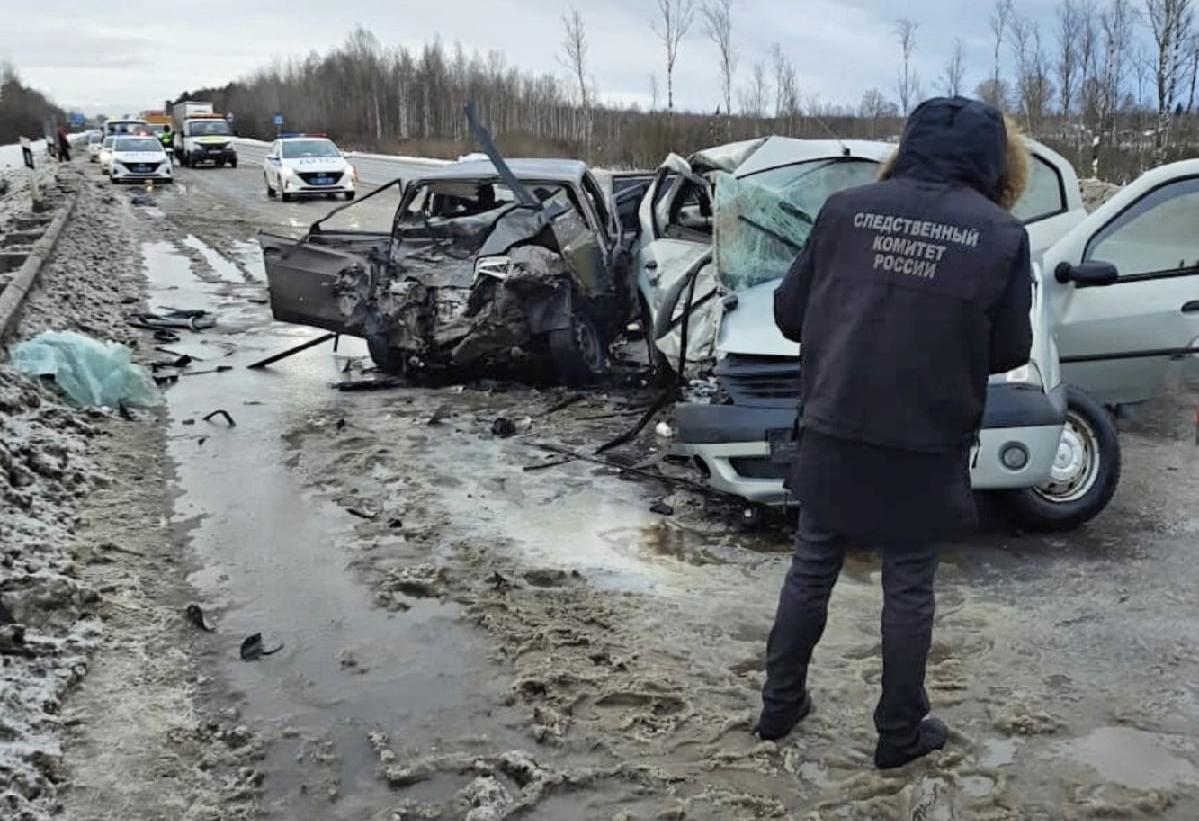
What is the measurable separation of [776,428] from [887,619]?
1.88m

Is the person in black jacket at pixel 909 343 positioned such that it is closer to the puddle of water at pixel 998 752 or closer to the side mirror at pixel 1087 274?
the puddle of water at pixel 998 752

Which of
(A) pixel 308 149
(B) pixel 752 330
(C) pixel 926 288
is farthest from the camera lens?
(A) pixel 308 149

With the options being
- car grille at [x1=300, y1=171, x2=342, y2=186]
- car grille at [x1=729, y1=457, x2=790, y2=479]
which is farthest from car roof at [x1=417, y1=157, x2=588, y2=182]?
car grille at [x1=300, y1=171, x2=342, y2=186]

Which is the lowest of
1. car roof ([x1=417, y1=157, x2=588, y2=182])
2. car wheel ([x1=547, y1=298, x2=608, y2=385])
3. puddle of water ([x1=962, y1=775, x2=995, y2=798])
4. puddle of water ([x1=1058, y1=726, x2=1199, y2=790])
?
puddle of water ([x1=1058, y1=726, x2=1199, y2=790])

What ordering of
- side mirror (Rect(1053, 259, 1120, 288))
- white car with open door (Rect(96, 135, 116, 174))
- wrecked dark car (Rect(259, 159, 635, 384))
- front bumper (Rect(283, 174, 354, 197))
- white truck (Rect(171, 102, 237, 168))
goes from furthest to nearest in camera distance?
white truck (Rect(171, 102, 237, 168)), white car with open door (Rect(96, 135, 116, 174)), front bumper (Rect(283, 174, 354, 197)), wrecked dark car (Rect(259, 159, 635, 384)), side mirror (Rect(1053, 259, 1120, 288))

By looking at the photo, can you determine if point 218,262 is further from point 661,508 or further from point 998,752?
point 998,752

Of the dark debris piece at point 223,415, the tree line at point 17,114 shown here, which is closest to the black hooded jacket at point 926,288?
the dark debris piece at point 223,415

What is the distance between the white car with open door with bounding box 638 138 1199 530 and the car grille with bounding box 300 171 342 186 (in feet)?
64.8

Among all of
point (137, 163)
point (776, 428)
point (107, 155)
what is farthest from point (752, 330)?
point (107, 155)

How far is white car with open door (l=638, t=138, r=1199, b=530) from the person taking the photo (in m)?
4.84

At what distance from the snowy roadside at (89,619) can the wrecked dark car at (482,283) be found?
1648 millimetres

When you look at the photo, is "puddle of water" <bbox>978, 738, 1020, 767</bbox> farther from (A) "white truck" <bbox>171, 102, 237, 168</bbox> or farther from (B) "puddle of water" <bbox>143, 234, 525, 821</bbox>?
(A) "white truck" <bbox>171, 102, 237, 168</bbox>

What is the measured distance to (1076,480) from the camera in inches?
202

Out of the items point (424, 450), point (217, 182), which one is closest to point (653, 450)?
point (424, 450)
